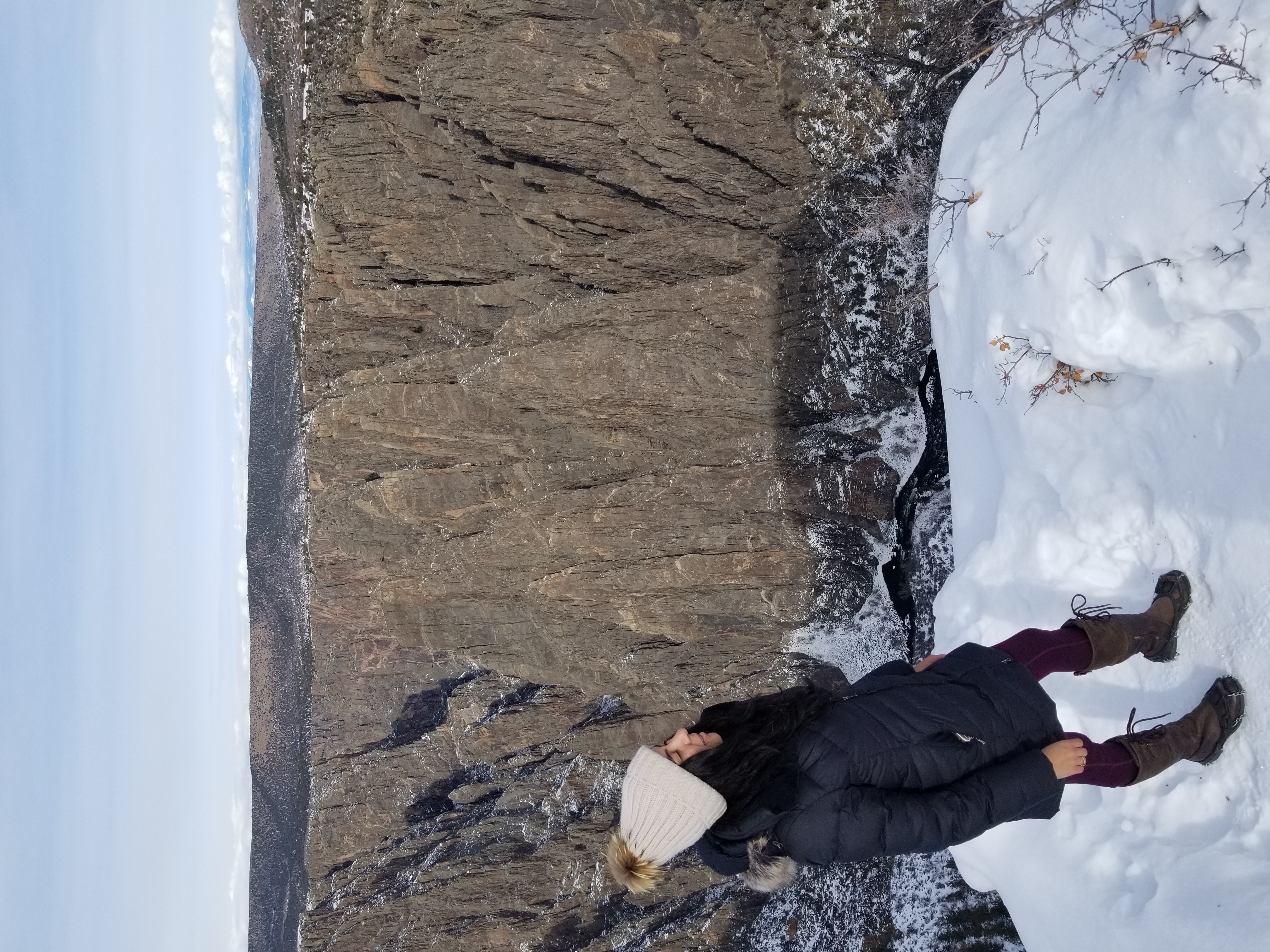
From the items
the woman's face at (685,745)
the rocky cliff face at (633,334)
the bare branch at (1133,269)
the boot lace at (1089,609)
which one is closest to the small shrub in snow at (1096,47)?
the bare branch at (1133,269)

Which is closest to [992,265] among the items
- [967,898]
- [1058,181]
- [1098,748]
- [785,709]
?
[1058,181]

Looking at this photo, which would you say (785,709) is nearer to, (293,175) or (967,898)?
(967,898)

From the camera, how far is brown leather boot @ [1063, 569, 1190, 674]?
13.5 ft

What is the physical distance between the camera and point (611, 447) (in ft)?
24.8

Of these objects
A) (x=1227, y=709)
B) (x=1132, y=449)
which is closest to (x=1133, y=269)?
(x=1132, y=449)

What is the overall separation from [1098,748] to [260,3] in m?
9.46

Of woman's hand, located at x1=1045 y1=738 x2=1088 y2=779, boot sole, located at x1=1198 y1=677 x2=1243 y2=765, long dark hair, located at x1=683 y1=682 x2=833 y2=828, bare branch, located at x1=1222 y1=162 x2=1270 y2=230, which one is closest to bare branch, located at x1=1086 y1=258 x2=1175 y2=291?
bare branch, located at x1=1222 y1=162 x2=1270 y2=230

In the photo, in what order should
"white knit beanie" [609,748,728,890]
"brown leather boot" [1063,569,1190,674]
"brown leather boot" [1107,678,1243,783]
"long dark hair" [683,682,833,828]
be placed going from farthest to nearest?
"brown leather boot" [1063,569,1190,674] → "brown leather boot" [1107,678,1243,783] → "long dark hair" [683,682,833,828] → "white knit beanie" [609,748,728,890]

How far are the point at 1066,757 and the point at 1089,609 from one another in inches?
47.2

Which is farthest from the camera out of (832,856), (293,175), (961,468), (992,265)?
(293,175)


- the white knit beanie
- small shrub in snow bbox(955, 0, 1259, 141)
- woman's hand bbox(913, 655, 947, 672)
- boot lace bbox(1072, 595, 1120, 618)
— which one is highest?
small shrub in snow bbox(955, 0, 1259, 141)

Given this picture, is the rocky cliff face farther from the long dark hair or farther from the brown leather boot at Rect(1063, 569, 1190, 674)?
the long dark hair

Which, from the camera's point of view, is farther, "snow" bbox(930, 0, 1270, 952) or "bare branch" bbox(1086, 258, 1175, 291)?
"bare branch" bbox(1086, 258, 1175, 291)

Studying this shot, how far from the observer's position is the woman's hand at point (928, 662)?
4121 millimetres
